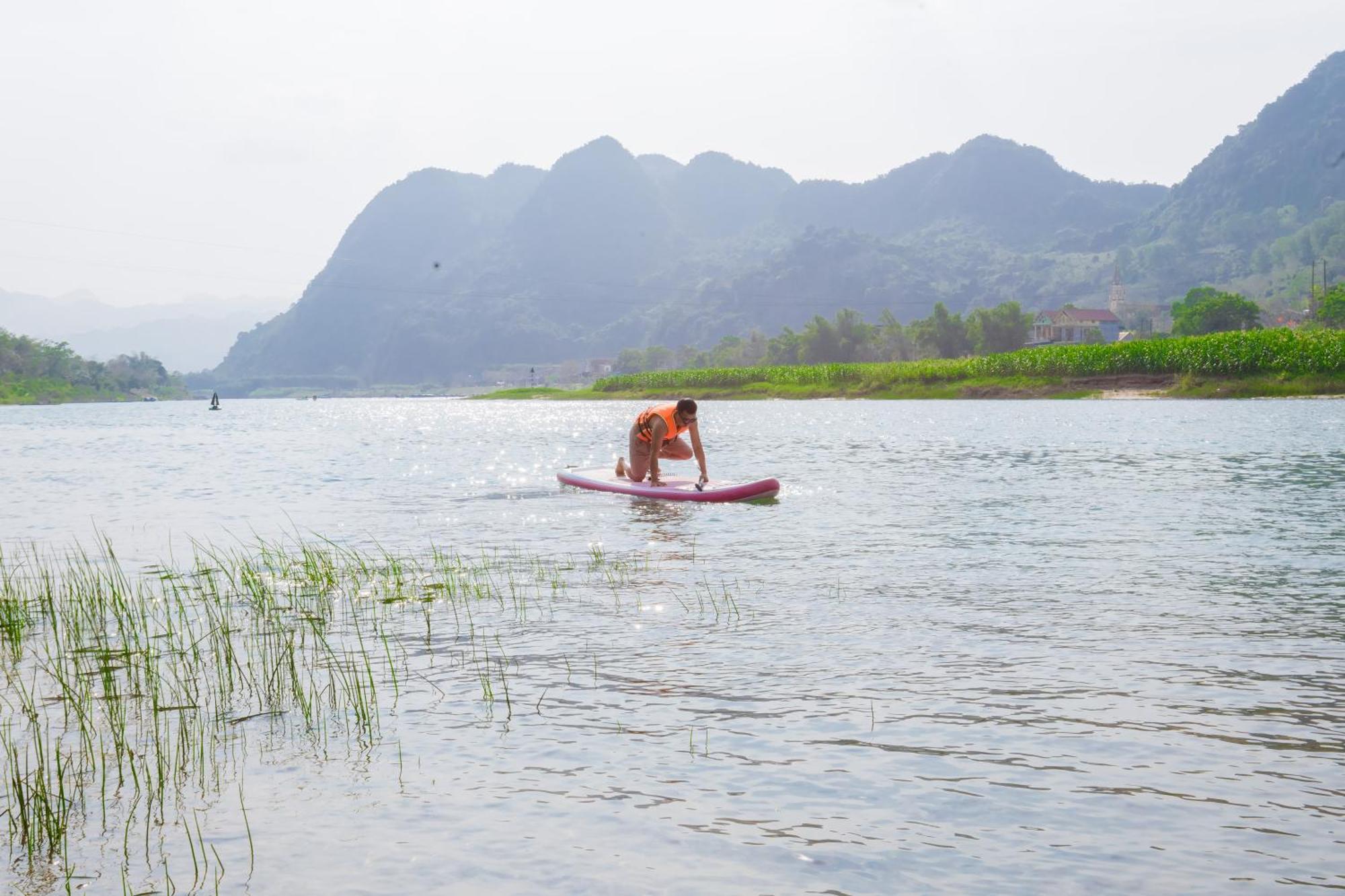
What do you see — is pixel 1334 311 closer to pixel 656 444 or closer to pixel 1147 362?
pixel 1147 362

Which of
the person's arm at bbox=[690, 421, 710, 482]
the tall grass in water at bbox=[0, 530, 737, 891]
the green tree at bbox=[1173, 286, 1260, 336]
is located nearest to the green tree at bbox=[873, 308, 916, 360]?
the green tree at bbox=[1173, 286, 1260, 336]

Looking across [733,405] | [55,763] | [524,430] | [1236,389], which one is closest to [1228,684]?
[55,763]

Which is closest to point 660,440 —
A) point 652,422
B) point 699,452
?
point 652,422

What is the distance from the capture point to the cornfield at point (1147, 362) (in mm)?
73000

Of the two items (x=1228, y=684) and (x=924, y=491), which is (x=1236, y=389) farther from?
(x=1228, y=684)

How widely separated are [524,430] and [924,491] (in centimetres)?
4884

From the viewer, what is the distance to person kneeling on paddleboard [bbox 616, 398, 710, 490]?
2161 centimetres

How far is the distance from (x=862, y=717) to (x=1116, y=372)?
273 ft

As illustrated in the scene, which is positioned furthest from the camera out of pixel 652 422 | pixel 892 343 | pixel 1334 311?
pixel 892 343

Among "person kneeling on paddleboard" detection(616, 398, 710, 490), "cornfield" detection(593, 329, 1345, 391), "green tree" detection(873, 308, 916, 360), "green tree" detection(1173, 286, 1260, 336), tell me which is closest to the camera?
"person kneeling on paddleboard" detection(616, 398, 710, 490)

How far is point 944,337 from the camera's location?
14975 centimetres

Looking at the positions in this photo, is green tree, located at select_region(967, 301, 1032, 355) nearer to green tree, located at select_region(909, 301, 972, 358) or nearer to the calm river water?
green tree, located at select_region(909, 301, 972, 358)

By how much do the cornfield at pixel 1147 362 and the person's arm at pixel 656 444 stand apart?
64025mm

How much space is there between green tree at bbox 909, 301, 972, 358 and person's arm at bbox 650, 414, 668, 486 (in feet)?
430
